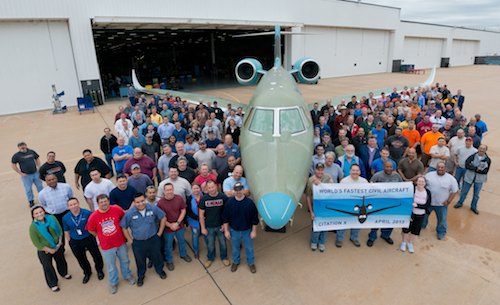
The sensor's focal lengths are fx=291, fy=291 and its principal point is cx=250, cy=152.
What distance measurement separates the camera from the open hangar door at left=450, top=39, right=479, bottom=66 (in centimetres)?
7012

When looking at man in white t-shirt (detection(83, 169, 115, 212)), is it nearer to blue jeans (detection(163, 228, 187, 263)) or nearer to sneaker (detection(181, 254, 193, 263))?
blue jeans (detection(163, 228, 187, 263))

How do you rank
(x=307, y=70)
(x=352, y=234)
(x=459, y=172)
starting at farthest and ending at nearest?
(x=307, y=70)
(x=459, y=172)
(x=352, y=234)

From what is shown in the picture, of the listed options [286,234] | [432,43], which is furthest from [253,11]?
[432,43]

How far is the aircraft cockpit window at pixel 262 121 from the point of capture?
6530mm

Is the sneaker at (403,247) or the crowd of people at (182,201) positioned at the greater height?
the crowd of people at (182,201)

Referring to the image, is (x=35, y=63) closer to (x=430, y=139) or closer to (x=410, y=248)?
(x=430, y=139)

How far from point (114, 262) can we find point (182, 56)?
6663 centimetres

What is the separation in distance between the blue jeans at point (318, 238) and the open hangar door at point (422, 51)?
60556mm

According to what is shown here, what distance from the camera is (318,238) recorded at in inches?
242

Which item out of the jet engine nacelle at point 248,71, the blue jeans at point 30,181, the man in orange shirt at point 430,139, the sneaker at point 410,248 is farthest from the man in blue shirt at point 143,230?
the jet engine nacelle at point 248,71

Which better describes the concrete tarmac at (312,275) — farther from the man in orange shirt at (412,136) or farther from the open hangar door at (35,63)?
the open hangar door at (35,63)

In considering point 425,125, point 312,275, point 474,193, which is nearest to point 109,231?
point 312,275

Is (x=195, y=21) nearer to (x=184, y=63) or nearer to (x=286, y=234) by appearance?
(x=286, y=234)

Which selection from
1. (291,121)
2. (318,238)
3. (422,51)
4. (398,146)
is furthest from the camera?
(422,51)
